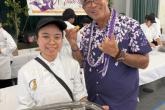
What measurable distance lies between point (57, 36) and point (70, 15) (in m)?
2.35

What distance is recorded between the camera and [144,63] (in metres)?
1.14

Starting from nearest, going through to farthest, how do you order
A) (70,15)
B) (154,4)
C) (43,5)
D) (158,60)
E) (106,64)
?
(106,64)
(158,60)
(70,15)
(43,5)
(154,4)

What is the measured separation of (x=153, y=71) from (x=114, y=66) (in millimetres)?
1757

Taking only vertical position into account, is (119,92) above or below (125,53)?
below

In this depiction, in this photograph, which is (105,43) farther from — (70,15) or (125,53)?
(70,15)

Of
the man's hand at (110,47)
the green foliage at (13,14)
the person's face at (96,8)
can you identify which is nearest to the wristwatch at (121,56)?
the man's hand at (110,47)

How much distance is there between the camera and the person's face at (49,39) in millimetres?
1057

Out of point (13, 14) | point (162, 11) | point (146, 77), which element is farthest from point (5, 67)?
point (162, 11)

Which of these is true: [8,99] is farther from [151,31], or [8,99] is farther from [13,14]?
[151,31]

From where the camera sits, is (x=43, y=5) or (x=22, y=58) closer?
(x=22, y=58)

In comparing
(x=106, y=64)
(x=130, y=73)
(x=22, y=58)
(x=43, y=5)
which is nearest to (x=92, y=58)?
(x=106, y=64)

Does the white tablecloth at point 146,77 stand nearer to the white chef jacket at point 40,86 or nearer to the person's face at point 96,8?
the white chef jacket at point 40,86

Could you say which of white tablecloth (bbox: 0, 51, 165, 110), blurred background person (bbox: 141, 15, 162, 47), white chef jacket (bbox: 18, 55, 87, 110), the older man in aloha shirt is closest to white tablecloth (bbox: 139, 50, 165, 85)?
white tablecloth (bbox: 0, 51, 165, 110)

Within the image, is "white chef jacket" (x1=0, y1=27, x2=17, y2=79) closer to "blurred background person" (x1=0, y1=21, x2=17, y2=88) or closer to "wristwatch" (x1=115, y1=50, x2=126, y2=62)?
"blurred background person" (x1=0, y1=21, x2=17, y2=88)
